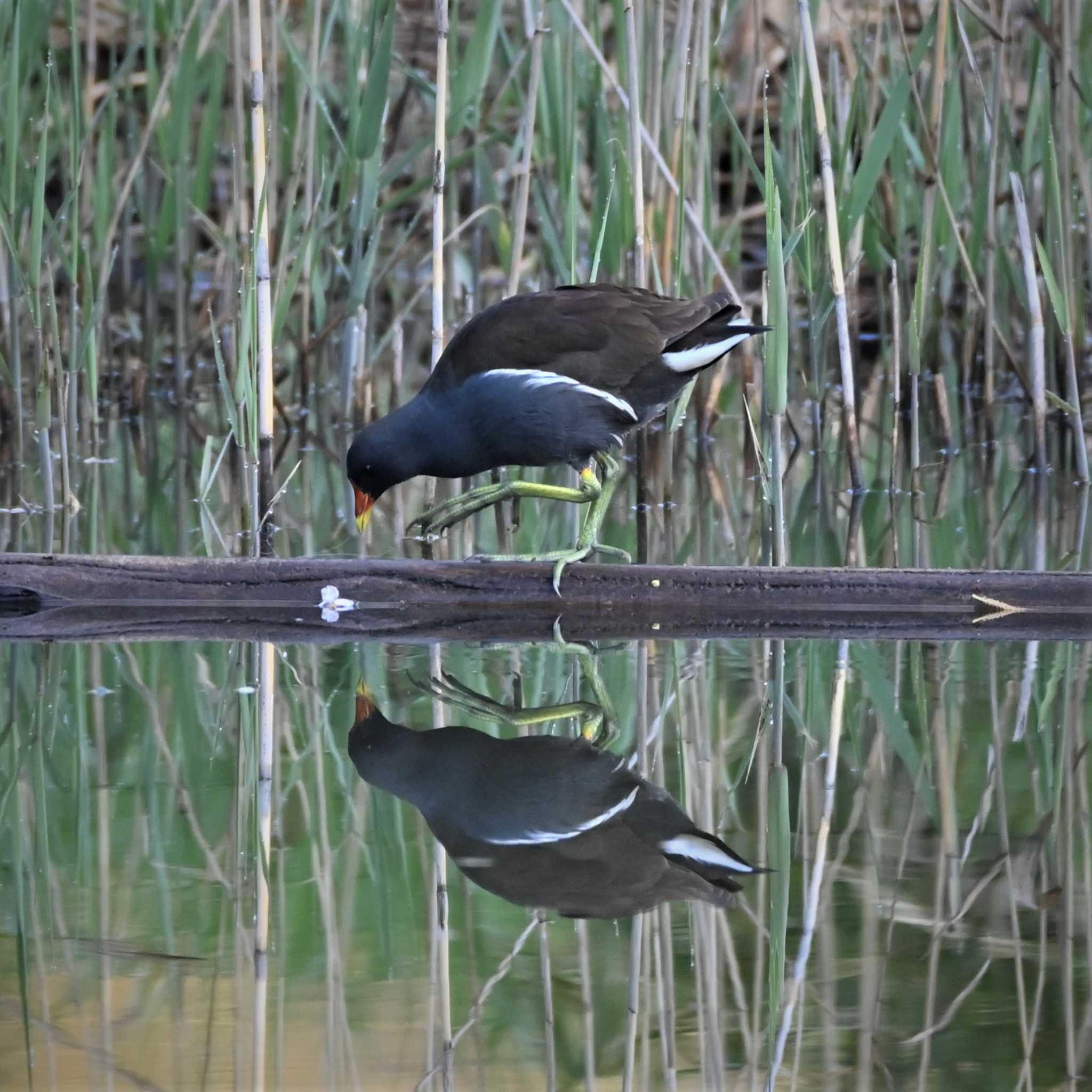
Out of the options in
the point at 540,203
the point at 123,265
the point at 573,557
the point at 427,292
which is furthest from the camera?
the point at 427,292

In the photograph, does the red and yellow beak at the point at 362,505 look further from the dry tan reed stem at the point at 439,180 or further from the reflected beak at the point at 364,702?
the reflected beak at the point at 364,702

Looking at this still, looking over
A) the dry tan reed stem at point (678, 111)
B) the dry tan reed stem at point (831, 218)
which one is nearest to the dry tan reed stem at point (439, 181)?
the dry tan reed stem at point (678, 111)

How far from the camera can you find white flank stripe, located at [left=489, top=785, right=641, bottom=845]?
2.22 m

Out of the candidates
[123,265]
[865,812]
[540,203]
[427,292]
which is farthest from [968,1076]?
[427,292]

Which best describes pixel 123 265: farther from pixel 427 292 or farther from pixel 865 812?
pixel 865 812

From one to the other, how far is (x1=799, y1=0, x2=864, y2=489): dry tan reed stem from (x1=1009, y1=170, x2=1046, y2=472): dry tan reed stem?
769 millimetres

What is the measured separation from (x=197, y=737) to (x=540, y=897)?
86 centimetres

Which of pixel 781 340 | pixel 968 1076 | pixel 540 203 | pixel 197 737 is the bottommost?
pixel 968 1076

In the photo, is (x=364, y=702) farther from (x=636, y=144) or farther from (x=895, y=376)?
(x=895, y=376)

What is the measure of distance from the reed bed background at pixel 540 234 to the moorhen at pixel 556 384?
197mm

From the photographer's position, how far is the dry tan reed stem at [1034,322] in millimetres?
4863

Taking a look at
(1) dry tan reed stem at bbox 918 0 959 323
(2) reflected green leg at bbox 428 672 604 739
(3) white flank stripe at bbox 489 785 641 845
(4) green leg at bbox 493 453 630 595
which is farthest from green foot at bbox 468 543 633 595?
(1) dry tan reed stem at bbox 918 0 959 323

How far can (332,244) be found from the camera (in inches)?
219

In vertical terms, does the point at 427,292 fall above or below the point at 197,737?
above
